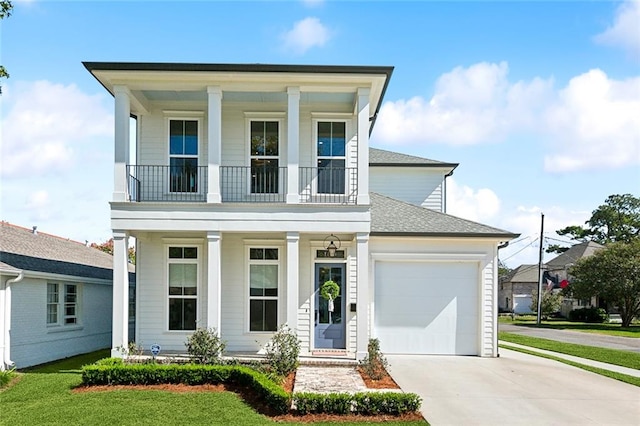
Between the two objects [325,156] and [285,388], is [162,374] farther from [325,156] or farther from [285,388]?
[325,156]

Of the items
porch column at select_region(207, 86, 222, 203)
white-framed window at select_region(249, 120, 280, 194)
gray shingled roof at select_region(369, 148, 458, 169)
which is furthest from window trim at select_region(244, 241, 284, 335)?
gray shingled roof at select_region(369, 148, 458, 169)

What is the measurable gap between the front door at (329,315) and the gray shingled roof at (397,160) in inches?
306

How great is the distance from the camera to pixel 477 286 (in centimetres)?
1488

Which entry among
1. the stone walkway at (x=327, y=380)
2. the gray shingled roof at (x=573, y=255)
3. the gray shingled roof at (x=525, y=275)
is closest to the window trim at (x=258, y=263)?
the stone walkway at (x=327, y=380)

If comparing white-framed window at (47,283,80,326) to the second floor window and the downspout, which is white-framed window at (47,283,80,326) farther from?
the second floor window

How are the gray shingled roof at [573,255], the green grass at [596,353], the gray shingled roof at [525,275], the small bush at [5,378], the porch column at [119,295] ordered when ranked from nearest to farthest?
1. the small bush at [5,378]
2. the porch column at [119,295]
3. the green grass at [596,353]
4. the gray shingled roof at [573,255]
5. the gray shingled roof at [525,275]

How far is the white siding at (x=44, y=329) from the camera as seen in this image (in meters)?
12.9

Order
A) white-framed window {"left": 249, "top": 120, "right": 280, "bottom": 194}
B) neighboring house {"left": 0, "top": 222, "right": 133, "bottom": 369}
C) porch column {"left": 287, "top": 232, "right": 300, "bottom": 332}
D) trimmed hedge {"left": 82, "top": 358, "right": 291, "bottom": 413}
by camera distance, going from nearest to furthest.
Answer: trimmed hedge {"left": 82, "top": 358, "right": 291, "bottom": 413}
porch column {"left": 287, "top": 232, "right": 300, "bottom": 332}
neighboring house {"left": 0, "top": 222, "right": 133, "bottom": 369}
white-framed window {"left": 249, "top": 120, "right": 280, "bottom": 194}

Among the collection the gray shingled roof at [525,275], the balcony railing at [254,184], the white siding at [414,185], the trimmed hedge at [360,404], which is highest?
the white siding at [414,185]

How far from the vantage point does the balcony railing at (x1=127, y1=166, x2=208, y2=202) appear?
1388 centimetres

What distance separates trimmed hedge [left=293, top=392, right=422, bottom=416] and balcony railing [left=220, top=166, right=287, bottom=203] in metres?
6.50

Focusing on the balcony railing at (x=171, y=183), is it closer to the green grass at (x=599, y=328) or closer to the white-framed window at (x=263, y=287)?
the white-framed window at (x=263, y=287)

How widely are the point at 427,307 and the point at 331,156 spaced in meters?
5.20

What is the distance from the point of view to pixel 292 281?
12.3m
